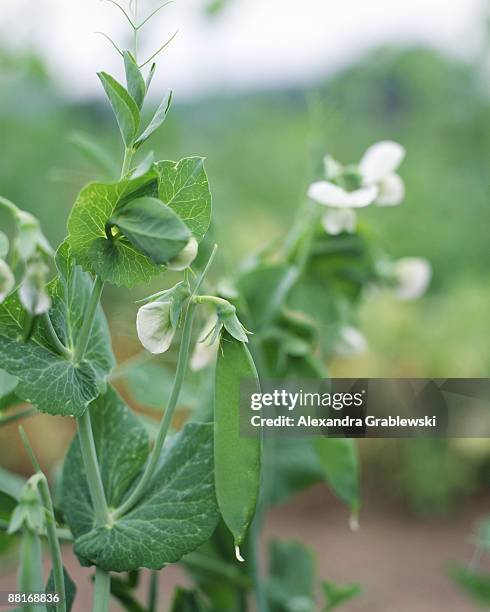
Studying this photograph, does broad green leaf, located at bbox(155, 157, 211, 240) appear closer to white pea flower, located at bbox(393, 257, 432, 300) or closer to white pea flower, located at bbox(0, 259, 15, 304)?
white pea flower, located at bbox(0, 259, 15, 304)

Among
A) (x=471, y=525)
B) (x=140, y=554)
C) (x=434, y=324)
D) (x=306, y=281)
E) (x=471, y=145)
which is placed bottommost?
(x=140, y=554)

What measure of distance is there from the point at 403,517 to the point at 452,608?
0.57 metres

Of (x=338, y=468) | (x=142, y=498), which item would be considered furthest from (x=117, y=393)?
(x=338, y=468)

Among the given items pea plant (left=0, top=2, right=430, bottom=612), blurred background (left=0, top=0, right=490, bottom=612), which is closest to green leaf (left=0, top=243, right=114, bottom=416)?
Answer: pea plant (left=0, top=2, right=430, bottom=612)

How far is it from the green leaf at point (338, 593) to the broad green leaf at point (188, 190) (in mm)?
217

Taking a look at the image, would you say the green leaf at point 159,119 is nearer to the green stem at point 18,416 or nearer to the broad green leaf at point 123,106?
the broad green leaf at point 123,106

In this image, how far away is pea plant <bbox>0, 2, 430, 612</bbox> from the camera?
0.81ft

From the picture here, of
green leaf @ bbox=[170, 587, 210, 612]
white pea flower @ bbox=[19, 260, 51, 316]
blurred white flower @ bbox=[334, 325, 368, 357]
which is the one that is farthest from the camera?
blurred white flower @ bbox=[334, 325, 368, 357]

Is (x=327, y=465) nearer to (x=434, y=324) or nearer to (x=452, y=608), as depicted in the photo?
(x=452, y=608)

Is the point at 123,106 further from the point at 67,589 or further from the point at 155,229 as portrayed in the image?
the point at 67,589

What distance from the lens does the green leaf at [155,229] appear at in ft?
0.78

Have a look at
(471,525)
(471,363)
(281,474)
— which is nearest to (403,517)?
(471,525)

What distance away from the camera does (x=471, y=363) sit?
2.19 m

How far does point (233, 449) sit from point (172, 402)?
0.11 feet
